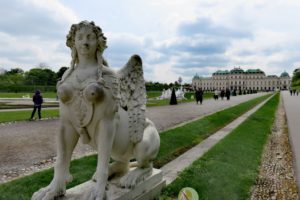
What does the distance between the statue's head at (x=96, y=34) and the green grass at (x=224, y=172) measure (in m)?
2.24

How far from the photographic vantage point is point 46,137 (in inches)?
381

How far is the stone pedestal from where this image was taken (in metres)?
2.98

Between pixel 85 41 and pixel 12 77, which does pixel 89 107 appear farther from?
pixel 12 77

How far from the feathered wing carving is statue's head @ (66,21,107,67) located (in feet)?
1.40

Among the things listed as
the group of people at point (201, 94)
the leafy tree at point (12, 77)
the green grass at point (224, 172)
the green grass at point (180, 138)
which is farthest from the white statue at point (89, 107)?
the leafy tree at point (12, 77)

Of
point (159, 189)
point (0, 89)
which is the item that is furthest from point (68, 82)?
point (0, 89)

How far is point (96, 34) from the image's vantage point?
276 cm

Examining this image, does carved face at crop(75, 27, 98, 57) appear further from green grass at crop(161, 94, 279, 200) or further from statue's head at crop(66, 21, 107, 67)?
green grass at crop(161, 94, 279, 200)

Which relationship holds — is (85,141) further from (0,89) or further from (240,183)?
(0,89)

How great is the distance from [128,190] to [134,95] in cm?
108

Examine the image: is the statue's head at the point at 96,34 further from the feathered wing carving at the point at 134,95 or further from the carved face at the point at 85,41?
the feathered wing carving at the point at 134,95

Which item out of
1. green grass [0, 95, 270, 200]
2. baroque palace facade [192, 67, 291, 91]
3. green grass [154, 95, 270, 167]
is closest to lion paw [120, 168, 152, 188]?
green grass [0, 95, 270, 200]

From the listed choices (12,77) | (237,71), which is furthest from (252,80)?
(12,77)

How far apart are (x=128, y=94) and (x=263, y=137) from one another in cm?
782
